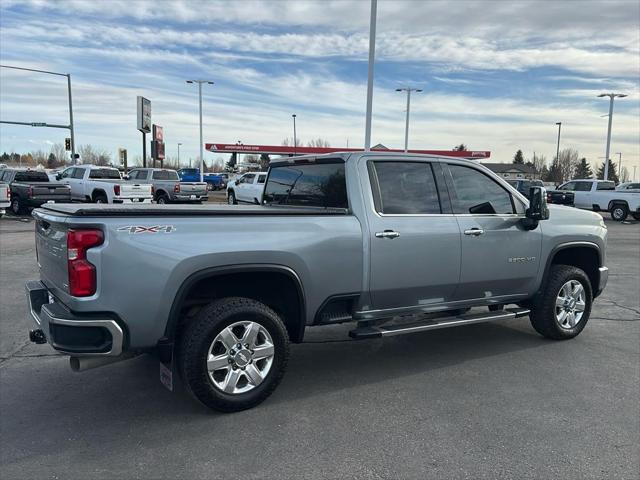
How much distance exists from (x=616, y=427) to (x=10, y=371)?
4.96 metres

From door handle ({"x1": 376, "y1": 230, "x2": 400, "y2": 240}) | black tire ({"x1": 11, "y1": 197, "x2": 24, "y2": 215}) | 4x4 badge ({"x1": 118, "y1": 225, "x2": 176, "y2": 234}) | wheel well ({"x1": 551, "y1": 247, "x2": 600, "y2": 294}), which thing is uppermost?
4x4 badge ({"x1": 118, "y1": 225, "x2": 176, "y2": 234})

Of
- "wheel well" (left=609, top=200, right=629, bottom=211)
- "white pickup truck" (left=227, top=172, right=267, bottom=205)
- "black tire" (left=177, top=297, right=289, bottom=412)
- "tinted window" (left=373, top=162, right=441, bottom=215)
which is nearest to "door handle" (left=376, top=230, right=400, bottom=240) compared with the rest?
"tinted window" (left=373, top=162, right=441, bottom=215)

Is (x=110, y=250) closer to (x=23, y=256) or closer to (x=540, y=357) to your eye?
(x=540, y=357)

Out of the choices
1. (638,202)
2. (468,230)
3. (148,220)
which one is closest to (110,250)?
(148,220)

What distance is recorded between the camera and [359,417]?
3.96 meters

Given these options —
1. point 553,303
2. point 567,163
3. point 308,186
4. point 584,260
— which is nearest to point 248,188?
point 584,260

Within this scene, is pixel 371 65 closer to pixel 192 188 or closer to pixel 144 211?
pixel 192 188

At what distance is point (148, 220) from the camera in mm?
3539

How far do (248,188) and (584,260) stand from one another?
2056 centimetres

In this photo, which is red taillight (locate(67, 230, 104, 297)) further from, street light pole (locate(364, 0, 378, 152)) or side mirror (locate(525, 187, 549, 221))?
street light pole (locate(364, 0, 378, 152))

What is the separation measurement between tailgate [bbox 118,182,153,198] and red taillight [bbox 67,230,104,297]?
17029 millimetres

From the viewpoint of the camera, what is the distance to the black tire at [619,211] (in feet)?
78.6

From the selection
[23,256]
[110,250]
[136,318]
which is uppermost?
[110,250]

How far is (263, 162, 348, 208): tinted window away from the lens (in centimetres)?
474
